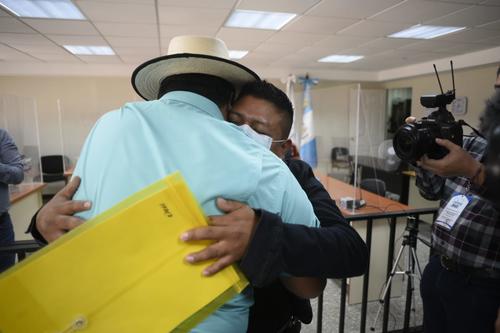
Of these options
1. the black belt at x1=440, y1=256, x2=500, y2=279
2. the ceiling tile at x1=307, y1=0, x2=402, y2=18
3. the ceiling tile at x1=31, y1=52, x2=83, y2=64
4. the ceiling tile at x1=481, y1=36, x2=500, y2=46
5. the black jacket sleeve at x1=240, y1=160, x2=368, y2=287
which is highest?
the ceiling tile at x1=31, y1=52, x2=83, y2=64

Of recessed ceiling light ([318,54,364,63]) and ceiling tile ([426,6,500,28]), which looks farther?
recessed ceiling light ([318,54,364,63])

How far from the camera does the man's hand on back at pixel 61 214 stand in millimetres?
555

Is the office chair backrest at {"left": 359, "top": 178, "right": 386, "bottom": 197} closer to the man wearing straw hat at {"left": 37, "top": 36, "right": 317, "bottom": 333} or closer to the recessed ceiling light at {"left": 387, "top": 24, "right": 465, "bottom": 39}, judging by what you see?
the recessed ceiling light at {"left": 387, "top": 24, "right": 465, "bottom": 39}

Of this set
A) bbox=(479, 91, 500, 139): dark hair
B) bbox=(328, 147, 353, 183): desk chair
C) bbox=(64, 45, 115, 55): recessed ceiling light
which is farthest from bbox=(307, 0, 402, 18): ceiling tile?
bbox=(328, 147, 353, 183): desk chair

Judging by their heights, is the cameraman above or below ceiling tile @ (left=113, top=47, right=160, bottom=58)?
below

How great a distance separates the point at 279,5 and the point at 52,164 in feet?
18.9

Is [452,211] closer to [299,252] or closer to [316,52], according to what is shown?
[299,252]

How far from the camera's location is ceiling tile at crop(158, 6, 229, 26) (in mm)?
3371

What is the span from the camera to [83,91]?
705cm

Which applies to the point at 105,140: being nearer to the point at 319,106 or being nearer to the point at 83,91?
the point at 83,91

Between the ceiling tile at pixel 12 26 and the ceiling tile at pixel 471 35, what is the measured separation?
552 cm

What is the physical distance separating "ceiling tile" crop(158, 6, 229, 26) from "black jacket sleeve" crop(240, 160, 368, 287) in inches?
129

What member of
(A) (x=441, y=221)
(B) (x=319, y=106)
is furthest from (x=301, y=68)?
(A) (x=441, y=221)

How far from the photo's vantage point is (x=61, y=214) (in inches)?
22.0
